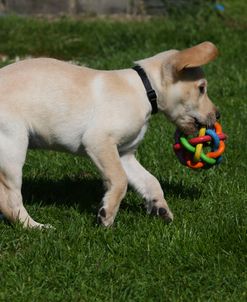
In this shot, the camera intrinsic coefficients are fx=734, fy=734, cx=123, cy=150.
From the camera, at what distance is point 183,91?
511 centimetres

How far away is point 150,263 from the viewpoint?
4227 mm

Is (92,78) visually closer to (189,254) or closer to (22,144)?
(22,144)

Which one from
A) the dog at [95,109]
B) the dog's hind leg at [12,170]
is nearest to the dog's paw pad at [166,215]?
the dog at [95,109]

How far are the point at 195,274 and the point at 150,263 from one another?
0.93 feet

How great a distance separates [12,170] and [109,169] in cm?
64

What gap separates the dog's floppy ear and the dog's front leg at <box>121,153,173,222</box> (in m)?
0.78

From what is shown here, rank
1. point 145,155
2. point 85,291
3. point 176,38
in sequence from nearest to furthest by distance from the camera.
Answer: point 85,291
point 145,155
point 176,38

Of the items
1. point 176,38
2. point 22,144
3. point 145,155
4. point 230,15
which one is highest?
point 22,144

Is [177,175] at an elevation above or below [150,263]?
below

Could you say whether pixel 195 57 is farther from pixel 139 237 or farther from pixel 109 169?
pixel 139 237

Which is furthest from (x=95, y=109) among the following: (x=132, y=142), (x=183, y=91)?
(x=183, y=91)

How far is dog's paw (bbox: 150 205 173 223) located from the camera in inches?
192

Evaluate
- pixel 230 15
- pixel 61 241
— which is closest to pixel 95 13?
pixel 230 15

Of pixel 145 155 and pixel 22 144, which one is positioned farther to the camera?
pixel 145 155
